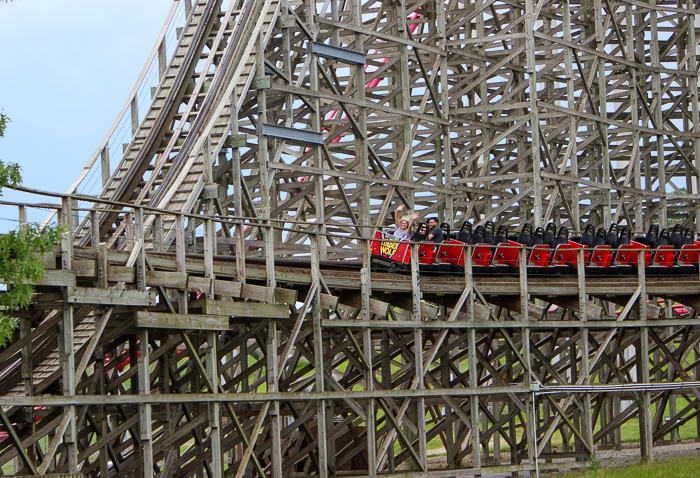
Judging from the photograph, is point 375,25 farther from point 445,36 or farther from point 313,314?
point 313,314

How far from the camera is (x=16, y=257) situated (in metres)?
12.6

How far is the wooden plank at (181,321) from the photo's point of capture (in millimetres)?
15953

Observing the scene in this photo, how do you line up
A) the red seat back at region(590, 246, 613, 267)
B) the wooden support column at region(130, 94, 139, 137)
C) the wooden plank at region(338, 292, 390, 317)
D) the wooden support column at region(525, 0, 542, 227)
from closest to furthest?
the wooden plank at region(338, 292, 390, 317) → the wooden support column at region(130, 94, 139, 137) → the red seat back at region(590, 246, 613, 267) → the wooden support column at region(525, 0, 542, 227)

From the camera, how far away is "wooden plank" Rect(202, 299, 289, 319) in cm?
1719

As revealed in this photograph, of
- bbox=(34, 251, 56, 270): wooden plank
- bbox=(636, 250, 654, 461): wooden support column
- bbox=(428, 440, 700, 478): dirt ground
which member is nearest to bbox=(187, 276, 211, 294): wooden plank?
bbox=(34, 251, 56, 270): wooden plank

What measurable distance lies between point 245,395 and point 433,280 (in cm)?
551

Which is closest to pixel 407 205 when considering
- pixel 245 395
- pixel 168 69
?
pixel 168 69

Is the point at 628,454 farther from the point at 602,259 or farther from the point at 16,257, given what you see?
the point at 16,257

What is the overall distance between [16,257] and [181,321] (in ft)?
14.5

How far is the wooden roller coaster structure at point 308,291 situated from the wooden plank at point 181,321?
5 centimetres

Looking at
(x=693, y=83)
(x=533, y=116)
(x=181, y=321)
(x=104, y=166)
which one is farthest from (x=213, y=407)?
(x=693, y=83)

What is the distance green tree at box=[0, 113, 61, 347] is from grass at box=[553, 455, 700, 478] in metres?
12.4

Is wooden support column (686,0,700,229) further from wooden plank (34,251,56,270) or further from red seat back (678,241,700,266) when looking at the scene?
wooden plank (34,251,56,270)

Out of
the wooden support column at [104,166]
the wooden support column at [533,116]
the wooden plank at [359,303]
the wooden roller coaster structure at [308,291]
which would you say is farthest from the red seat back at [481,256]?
the wooden support column at [104,166]
